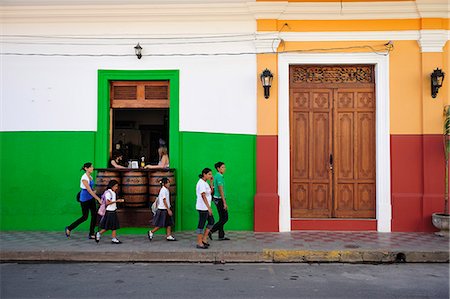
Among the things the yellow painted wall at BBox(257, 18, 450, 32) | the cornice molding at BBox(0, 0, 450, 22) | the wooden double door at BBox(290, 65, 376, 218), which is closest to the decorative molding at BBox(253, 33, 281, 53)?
the yellow painted wall at BBox(257, 18, 450, 32)

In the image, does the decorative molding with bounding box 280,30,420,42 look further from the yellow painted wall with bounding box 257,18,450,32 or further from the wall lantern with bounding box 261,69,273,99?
the wall lantern with bounding box 261,69,273,99

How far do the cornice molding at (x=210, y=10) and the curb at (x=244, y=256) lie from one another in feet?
17.1

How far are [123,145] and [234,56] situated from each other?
3.37 m

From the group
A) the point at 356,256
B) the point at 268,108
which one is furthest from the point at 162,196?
the point at 356,256

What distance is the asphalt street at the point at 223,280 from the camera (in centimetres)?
580

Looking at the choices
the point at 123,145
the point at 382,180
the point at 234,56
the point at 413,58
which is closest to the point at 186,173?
the point at 123,145

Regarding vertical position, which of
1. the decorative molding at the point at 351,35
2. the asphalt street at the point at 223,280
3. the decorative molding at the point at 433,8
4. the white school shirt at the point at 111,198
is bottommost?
the asphalt street at the point at 223,280

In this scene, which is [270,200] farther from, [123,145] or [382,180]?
[123,145]

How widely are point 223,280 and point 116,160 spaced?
4.72 metres

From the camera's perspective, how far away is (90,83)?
33.1 feet

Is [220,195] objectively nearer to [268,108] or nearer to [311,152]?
[268,108]

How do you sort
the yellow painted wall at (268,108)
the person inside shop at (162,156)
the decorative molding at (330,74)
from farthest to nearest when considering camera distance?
the decorative molding at (330,74) → the person inside shop at (162,156) → the yellow painted wall at (268,108)

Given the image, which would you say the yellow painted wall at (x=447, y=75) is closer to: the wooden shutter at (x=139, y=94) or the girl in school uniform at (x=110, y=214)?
the wooden shutter at (x=139, y=94)

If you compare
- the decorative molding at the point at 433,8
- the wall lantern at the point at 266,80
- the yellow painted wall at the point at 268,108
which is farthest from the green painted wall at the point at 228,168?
the decorative molding at the point at 433,8
